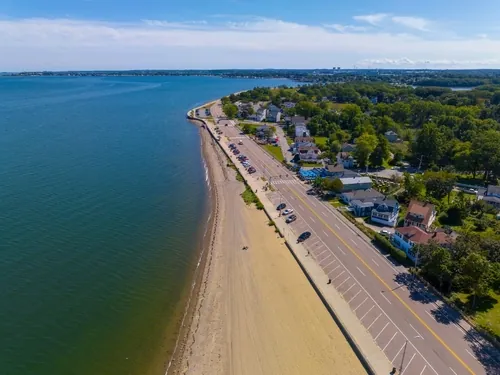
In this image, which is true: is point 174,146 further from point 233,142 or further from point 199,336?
point 199,336

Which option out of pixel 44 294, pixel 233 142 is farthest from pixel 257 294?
pixel 233 142

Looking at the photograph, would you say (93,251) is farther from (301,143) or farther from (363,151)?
(301,143)

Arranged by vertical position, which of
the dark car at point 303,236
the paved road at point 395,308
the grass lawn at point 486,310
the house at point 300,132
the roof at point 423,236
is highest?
the roof at point 423,236

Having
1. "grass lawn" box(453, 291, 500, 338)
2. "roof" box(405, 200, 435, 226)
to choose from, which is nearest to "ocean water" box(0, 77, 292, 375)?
"grass lawn" box(453, 291, 500, 338)

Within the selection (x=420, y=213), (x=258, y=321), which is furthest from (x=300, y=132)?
(x=258, y=321)

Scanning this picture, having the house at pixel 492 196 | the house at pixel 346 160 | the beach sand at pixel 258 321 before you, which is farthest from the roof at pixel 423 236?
the house at pixel 346 160

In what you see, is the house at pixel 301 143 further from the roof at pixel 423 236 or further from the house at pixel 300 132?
the roof at pixel 423 236
